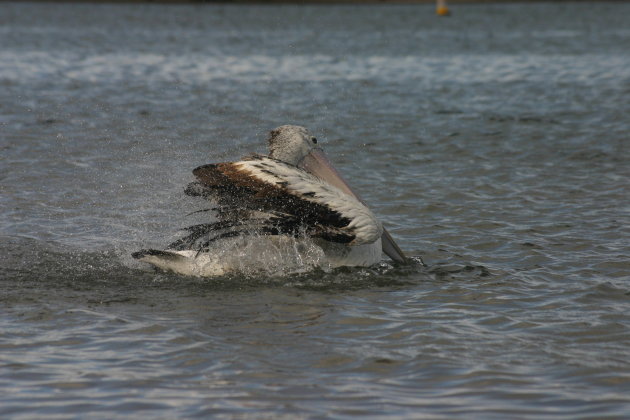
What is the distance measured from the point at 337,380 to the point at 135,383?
1035 mm

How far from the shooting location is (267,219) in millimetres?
6594

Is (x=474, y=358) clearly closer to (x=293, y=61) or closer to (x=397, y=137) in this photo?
(x=397, y=137)

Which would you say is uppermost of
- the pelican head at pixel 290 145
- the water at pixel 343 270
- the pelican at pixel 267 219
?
the pelican head at pixel 290 145

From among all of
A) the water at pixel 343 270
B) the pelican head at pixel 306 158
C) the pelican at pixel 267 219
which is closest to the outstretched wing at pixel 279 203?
the pelican at pixel 267 219

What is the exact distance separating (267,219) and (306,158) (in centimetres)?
88

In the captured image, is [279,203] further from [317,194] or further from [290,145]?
[290,145]

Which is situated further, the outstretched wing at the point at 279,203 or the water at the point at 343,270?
the outstretched wing at the point at 279,203

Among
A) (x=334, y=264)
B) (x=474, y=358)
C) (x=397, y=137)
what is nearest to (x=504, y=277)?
(x=334, y=264)

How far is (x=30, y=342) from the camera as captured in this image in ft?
18.1

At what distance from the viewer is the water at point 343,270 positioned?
4859 millimetres

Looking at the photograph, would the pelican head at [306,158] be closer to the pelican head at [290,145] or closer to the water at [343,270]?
the pelican head at [290,145]

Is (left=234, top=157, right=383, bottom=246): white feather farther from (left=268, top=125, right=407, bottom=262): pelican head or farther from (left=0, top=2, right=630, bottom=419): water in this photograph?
(left=268, top=125, right=407, bottom=262): pelican head

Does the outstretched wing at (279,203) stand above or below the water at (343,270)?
above

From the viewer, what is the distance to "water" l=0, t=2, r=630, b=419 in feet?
15.9
